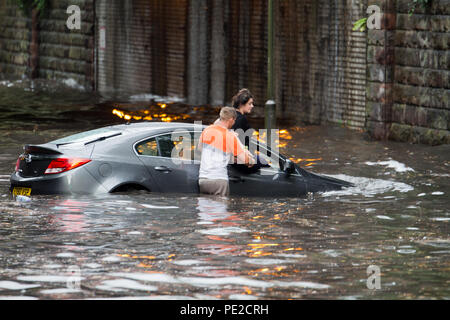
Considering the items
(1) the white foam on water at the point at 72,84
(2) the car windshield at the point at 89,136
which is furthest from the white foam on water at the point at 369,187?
(1) the white foam on water at the point at 72,84

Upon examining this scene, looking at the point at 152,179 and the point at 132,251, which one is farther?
the point at 152,179

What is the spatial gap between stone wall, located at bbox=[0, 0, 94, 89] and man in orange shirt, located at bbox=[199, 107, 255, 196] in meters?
20.5

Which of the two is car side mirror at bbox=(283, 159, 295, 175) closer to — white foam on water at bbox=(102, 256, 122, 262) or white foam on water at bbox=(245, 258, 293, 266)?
white foam on water at bbox=(245, 258, 293, 266)

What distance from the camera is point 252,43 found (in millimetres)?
26312

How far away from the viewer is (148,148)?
13.1 meters

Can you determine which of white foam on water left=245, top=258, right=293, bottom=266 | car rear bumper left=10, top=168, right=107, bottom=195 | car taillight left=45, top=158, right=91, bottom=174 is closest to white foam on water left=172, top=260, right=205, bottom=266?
white foam on water left=245, top=258, right=293, bottom=266

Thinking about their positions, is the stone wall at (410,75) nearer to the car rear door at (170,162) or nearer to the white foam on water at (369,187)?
the white foam on water at (369,187)

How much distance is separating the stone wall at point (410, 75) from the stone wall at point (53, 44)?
13.9m

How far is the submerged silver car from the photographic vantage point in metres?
12.7

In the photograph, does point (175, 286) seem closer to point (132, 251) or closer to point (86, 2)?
point (132, 251)

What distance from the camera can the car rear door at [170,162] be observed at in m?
13.0

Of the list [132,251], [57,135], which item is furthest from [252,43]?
[132,251]

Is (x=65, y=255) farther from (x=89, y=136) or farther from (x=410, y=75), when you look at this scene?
(x=410, y=75)
